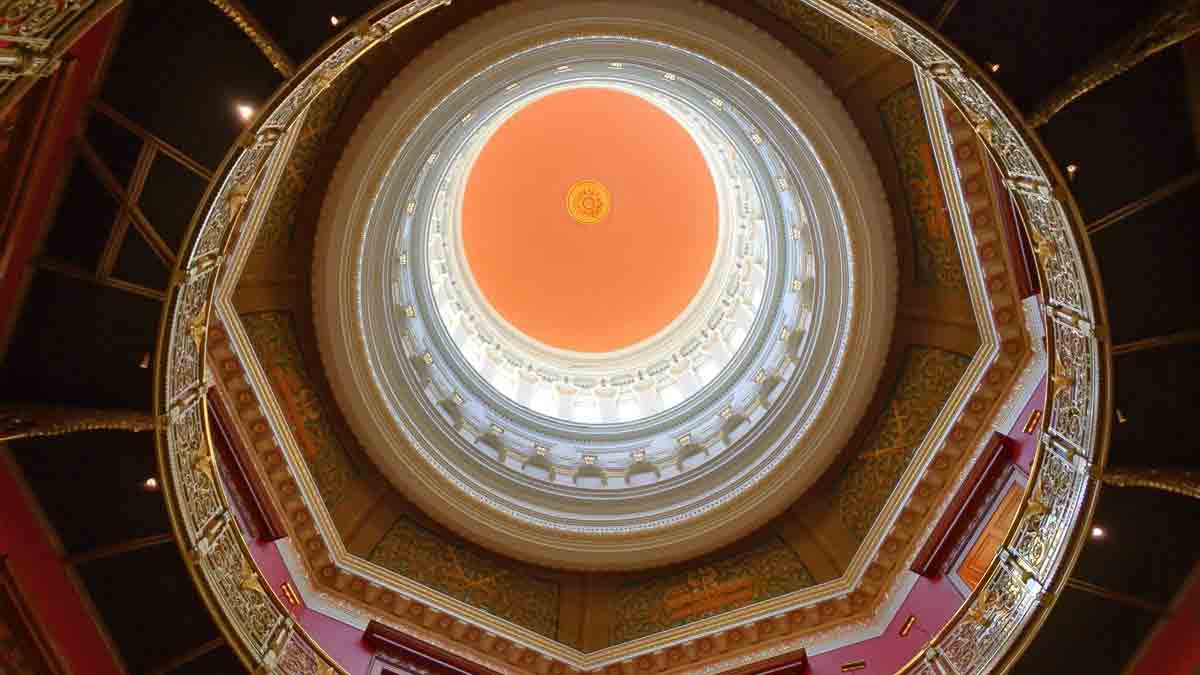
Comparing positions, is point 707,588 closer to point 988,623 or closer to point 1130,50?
point 988,623

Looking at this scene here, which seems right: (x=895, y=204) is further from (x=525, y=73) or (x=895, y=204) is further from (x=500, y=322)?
(x=500, y=322)

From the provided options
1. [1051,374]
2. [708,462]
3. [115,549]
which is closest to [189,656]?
[115,549]

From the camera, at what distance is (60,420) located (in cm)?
726

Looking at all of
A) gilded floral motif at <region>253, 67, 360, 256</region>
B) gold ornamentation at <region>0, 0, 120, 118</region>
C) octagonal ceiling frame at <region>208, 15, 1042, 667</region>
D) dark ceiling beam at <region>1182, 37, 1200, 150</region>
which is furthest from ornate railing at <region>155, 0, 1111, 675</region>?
gilded floral motif at <region>253, 67, 360, 256</region>

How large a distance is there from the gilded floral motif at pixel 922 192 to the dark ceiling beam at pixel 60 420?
11.7m

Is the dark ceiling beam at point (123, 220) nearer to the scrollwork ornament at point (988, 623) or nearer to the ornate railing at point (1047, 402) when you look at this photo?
the ornate railing at point (1047, 402)

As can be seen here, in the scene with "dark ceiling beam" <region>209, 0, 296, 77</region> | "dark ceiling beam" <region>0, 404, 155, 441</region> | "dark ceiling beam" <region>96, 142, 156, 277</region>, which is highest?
"dark ceiling beam" <region>209, 0, 296, 77</region>

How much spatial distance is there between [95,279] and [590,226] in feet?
62.5

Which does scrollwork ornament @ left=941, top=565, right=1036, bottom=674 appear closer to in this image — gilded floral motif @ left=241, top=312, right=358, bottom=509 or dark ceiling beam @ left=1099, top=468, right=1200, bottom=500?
dark ceiling beam @ left=1099, top=468, right=1200, bottom=500

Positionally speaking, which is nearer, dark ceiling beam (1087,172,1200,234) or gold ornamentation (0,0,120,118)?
gold ornamentation (0,0,120,118)

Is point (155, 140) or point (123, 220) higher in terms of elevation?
point (155, 140)

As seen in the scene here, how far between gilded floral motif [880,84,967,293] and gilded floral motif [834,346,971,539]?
1.46 m

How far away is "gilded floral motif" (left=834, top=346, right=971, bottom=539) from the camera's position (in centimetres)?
1351

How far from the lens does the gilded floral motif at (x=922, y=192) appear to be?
40.3 ft
